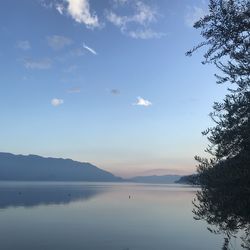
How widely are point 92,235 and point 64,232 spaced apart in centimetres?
557

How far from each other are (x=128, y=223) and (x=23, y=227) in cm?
2210

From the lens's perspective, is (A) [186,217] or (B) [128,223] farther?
(A) [186,217]

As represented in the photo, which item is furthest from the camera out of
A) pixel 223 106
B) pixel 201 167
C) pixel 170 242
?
pixel 170 242

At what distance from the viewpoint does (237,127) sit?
18.6 metres

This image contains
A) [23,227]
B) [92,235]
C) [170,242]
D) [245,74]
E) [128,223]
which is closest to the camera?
[245,74]

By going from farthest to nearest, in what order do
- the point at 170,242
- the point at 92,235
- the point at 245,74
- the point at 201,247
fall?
the point at 92,235, the point at 170,242, the point at 201,247, the point at 245,74

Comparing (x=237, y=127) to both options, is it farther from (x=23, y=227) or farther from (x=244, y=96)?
(x=23, y=227)

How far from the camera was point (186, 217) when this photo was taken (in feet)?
331

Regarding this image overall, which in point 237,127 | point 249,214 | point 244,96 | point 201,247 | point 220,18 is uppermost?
point 220,18

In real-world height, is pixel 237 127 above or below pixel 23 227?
above

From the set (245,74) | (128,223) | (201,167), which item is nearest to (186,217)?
(128,223)

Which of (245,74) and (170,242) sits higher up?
(245,74)

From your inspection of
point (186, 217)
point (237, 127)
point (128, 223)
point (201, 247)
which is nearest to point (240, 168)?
point (237, 127)

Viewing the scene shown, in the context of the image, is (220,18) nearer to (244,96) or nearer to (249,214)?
(244,96)
